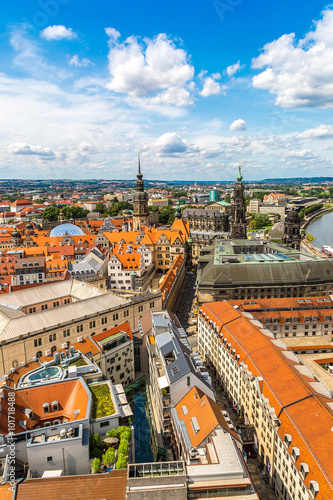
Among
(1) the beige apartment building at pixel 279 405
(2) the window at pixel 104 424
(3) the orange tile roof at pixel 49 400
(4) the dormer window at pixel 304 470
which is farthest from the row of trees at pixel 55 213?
(4) the dormer window at pixel 304 470

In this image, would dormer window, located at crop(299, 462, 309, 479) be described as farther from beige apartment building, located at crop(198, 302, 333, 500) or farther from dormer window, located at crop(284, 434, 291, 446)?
dormer window, located at crop(284, 434, 291, 446)

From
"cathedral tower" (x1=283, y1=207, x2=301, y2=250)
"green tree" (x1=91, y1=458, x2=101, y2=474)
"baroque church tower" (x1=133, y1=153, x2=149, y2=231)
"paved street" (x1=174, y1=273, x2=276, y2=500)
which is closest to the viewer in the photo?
"green tree" (x1=91, y1=458, x2=101, y2=474)

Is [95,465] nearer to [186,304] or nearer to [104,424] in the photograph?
[104,424]

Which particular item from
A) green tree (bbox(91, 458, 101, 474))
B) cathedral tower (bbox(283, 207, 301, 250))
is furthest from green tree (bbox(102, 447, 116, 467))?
cathedral tower (bbox(283, 207, 301, 250))

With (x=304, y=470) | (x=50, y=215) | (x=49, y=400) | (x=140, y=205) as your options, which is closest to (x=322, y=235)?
(x=140, y=205)

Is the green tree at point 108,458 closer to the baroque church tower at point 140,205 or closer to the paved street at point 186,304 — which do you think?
the paved street at point 186,304

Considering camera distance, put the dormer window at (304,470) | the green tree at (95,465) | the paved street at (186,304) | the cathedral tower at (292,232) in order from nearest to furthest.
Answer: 1. the green tree at (95,465)
2. the dormer window at (304,470)
3. the paved street at (186,304)
4. the cathedral tower at (292,232)

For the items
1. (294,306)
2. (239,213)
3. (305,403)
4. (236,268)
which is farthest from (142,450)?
(239,213)

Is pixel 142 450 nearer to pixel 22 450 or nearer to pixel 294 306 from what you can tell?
pixel 22 450
